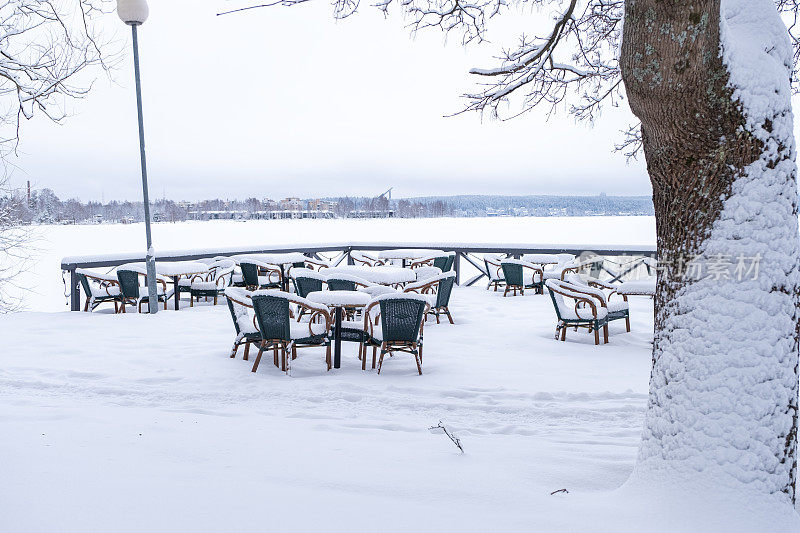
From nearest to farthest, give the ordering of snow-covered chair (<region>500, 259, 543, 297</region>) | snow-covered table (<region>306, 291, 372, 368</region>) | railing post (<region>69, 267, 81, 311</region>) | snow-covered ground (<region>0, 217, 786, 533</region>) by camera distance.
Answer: snow-covered ground (<region>0, 217, 786, 533</region>) → snow-covered table (<region>306, 291, 372, 368</region>) → railing post (<region>69, 267, 81, 311</region>) → snow-covered chair (<region>500, 259, 543, 297</region>)

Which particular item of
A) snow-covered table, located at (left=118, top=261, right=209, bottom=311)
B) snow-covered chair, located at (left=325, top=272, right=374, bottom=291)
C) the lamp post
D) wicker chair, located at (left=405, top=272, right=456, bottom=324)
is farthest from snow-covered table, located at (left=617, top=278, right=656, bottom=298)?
the lamp post

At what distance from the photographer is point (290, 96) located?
1770cm

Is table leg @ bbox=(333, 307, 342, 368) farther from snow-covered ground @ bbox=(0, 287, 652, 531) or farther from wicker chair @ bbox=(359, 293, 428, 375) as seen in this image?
wicker chair @ bbox=(359, 293, 428, 375)

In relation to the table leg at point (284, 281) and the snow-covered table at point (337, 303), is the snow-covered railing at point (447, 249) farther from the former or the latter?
the snow-covered table at point (337, 303)

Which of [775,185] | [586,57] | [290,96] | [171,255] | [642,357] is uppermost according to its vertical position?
[290,96]

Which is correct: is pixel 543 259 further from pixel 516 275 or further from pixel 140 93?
pixel 140 93

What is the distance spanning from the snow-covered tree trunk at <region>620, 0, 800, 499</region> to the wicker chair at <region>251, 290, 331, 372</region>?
3.68 meters

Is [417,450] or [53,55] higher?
[53,55]

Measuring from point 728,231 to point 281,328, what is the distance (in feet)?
13.2

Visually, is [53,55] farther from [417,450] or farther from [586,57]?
[417,450]

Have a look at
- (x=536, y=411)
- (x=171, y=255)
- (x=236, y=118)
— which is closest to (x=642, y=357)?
(x=536, y=411)

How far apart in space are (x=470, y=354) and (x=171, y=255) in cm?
684

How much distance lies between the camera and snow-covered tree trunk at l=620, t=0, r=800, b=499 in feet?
7.68

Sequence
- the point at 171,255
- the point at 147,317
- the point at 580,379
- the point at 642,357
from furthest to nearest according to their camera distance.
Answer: the point at 171,255, the point at 147,317, the point at 642,357, the point at 580,379
